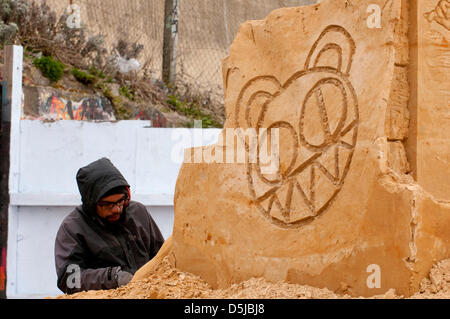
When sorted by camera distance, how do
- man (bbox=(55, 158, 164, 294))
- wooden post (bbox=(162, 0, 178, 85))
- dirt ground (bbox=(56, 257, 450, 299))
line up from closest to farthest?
1. dirt ground (bbox=(56, 257, 450, 299))
2. man (bbox=(55, 158, 164, 294))
3. wooden post (bbox=(162, 0, 178, 85))

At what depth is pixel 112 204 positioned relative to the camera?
11.9 ft

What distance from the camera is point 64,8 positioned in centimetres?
944

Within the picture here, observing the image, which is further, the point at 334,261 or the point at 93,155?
the point at 93,155

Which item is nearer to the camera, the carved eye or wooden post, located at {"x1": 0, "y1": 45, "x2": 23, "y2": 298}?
the carved eye

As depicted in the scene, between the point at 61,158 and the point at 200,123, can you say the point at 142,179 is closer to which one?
the point at 61,158

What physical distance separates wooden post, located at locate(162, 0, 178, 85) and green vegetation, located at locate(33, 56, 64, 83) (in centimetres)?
183

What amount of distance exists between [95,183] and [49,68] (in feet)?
14.9

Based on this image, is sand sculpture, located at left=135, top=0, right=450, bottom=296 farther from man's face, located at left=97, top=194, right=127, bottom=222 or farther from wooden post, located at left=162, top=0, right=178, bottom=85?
wooden post, located at left=162, top=0, right=178, bottom=85

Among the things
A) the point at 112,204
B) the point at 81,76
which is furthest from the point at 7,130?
the point at 81,76

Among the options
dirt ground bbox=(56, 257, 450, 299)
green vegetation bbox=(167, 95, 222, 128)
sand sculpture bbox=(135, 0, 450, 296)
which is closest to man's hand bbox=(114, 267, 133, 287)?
dirt ground bbox=(56, 257, 450, 299)

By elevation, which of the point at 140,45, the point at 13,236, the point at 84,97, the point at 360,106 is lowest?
the point at 13,236

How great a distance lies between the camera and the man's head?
3613 mm

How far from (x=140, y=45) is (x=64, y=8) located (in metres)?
1.43

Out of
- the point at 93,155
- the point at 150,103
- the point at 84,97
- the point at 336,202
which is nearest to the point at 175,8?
the point at 150,103
